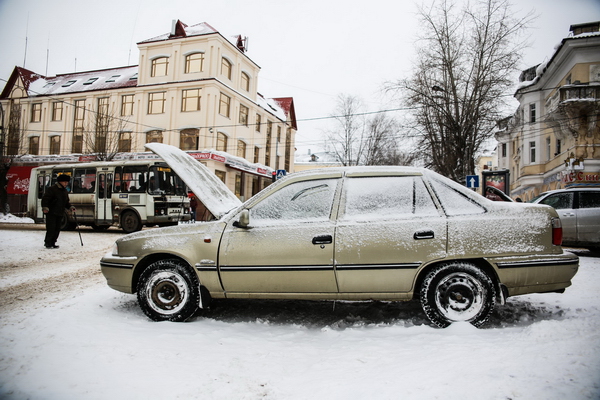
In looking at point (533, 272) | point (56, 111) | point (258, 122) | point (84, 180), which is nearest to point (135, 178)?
point (84, 180)

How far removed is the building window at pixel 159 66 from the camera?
92.7 feet

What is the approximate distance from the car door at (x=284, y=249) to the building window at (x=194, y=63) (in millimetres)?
26571

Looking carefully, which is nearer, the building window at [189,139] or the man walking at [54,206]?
the man walking at [54,206]

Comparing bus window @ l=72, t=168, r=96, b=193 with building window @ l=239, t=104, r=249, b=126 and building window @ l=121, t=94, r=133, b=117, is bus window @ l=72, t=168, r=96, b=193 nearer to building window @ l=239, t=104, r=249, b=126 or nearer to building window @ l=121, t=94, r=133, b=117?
building window @ l=121, t=94, r=133, b=117

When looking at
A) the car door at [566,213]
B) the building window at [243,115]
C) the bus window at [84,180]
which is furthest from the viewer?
the building window at [243,115]

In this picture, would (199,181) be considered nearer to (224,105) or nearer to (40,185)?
(40,185)

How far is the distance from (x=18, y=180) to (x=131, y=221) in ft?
82.4

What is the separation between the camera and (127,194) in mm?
14156

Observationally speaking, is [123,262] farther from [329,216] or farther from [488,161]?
[488,161]

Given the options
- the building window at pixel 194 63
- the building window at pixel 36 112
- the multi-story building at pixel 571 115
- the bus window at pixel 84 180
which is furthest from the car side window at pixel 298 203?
the building window at pixel 36 112

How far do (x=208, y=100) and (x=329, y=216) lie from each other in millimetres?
25424

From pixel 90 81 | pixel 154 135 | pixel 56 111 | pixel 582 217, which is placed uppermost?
pixel 90 81

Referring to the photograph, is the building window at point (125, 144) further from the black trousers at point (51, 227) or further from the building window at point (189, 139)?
the black trousers at point (51, 227)

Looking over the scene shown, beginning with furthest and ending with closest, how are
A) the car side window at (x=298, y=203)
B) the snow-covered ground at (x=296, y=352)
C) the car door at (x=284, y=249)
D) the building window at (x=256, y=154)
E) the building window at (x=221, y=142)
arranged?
1. the building window at (x=256, y=154)
2. the building window at (x=221, y=142)
3. the car side window at (x=298, y=203)
4. the car door at (x=284, y=249)
5. the snow-covered ground at (x=296, y=352)
